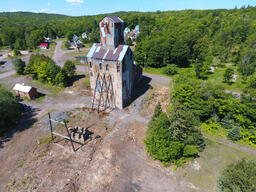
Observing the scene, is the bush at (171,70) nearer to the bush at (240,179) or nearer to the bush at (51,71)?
the bush at (51,71)

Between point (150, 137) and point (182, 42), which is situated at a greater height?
point (182, 42)

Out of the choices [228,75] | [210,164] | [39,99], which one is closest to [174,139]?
[210,164]

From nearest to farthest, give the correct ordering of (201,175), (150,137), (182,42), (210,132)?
(201,175) < (150,137) < (210,132) < (182,42)

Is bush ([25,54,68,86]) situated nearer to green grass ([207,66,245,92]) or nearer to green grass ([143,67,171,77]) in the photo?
green grass ([143,67,171,77])

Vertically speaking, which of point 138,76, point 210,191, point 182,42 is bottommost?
point 210,191

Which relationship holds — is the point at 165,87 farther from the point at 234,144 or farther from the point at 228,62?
the point at 228,62

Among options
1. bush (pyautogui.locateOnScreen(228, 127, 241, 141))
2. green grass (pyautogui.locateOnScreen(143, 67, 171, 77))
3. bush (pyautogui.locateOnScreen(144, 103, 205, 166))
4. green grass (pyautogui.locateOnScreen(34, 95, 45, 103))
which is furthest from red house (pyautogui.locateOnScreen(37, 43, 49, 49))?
bush (pyautogui.locateOnScreen(228, 127, 241, 141))

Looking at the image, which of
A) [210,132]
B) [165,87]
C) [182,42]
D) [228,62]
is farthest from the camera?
[228,62]

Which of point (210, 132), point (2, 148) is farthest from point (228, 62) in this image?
point (2, 148)
